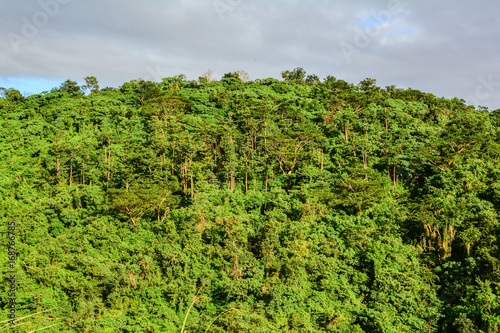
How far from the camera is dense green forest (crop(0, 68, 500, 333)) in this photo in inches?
1088

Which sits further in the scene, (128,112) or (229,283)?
(128,112)

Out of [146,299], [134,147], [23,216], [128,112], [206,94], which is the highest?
[206,94]

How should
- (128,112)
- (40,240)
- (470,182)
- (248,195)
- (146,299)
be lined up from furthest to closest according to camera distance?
(128,112) → (248,195) → (470,182) → (40,240) → (146,299)

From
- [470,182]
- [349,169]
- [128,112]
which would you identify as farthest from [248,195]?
[128,112]

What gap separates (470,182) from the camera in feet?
127

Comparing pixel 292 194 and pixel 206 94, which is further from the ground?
pixel 206 94

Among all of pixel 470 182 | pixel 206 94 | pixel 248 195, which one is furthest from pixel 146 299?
pixel 206 94

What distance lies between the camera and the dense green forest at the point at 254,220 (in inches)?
1088

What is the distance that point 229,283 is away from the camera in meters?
29.2

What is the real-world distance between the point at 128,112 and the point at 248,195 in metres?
30.9

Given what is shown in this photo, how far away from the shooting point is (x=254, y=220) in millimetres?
37344

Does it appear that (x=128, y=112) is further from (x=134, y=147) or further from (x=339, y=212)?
(x=339, y=212)

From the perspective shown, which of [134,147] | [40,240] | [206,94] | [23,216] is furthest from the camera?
[206,94]

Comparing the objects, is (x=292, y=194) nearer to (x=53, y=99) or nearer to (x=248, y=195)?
(x=248, y=195)
